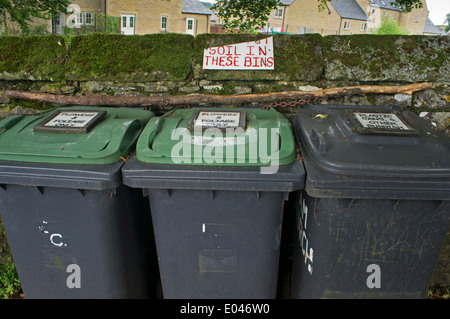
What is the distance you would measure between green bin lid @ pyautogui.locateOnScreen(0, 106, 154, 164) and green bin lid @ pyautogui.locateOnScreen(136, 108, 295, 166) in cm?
15

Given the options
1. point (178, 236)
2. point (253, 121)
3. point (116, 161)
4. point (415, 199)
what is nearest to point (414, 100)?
point (415, 199)

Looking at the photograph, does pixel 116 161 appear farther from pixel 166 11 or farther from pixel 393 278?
pixel 166 11

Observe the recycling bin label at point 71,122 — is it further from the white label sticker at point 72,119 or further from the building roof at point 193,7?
the building roof at point 193,7

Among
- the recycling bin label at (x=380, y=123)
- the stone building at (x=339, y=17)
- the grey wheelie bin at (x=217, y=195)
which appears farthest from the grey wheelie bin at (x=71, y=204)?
the stone building at (x=339, y=17)

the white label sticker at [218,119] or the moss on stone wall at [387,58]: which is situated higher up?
the moss on stone wall at [387,58]

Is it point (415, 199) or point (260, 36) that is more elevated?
point (260, 36)

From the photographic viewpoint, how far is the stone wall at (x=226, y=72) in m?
2.67

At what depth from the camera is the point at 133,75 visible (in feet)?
8.87

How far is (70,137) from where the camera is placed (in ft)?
6.24

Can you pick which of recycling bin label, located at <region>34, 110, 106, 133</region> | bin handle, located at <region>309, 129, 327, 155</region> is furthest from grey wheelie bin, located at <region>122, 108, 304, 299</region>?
recycling bin label, located at <region>34, 110, 106, 133</region>

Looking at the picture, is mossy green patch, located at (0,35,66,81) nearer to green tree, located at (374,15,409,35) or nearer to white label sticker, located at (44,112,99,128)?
white label sticker, located at (44,112,99,128)

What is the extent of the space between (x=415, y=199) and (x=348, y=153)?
412 millimetres

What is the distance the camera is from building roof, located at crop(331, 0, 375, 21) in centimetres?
3412

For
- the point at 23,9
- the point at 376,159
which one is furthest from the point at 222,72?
the point at 23,9
